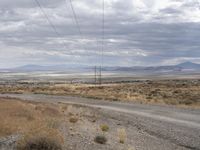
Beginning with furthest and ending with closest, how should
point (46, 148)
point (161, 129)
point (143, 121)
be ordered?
point (143, 121), point (161, 129), point (46, 148)

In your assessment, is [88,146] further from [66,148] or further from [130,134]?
[130,134]

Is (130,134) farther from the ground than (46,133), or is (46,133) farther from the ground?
(46,133)

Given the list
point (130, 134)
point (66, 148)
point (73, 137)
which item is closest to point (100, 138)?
point (73, 137)

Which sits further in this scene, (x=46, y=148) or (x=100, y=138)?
(x=100, y=138)

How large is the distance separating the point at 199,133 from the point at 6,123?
458 inches

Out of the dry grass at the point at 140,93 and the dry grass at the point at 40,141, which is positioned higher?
the dry grass at the point at 40,141

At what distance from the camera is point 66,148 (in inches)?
583

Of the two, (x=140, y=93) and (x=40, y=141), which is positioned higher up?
(x=40, y=141)

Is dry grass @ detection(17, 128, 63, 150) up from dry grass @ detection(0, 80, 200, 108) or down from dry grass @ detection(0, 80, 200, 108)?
up

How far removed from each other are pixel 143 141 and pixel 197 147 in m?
2.69

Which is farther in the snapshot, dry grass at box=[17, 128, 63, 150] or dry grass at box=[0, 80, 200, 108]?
dry grass at box=[0, 80, 200, 108]

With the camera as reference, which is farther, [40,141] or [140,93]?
[140,93]

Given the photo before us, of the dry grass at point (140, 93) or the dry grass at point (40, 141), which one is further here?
the dry grass at point (140, 93)

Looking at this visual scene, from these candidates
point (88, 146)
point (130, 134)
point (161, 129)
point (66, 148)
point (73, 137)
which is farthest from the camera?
point (161, 129)
